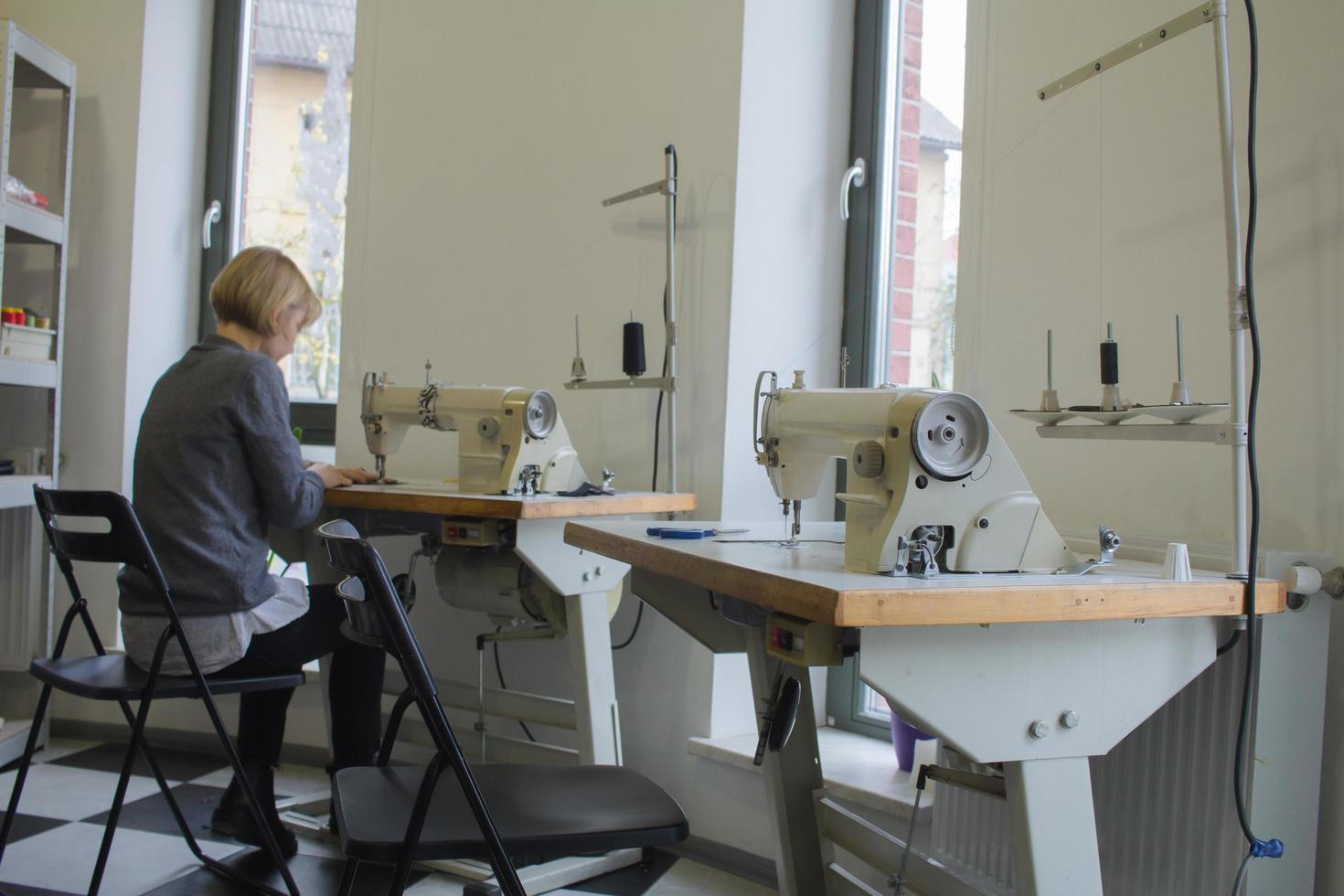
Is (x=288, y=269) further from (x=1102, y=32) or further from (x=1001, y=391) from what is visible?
(x=1102, y=32)

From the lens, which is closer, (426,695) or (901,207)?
(426,695)

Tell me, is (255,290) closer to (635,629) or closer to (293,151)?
(635,629)

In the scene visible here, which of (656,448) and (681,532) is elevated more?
(656,448)

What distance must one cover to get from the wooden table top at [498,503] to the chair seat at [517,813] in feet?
2.32

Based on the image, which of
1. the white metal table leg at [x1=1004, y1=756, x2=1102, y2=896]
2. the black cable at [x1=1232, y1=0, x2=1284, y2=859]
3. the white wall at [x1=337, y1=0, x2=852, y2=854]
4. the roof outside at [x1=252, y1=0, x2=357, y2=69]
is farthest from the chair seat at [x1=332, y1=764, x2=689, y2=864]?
the roof outside at [x1=252, y1=0, x2=357, y2=69]

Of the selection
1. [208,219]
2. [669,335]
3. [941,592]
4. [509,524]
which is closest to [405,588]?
[509,524]

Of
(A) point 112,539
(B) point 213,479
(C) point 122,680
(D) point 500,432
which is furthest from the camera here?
(D) point 500,432

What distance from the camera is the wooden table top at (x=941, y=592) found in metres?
1.17

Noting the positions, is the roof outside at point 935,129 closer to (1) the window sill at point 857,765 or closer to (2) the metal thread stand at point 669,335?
(2) the metal thread stand at point 669,335

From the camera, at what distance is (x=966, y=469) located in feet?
4.47

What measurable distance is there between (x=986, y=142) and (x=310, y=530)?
1815 millimetres

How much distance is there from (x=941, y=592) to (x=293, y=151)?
3.13 meters

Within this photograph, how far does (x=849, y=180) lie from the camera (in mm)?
2738

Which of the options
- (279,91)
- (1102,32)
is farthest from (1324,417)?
(279,91)
